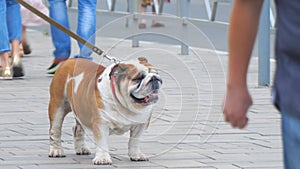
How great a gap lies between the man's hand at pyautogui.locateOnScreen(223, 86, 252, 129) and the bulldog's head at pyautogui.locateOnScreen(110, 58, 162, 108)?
250 centimetres

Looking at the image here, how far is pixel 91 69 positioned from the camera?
560 cm

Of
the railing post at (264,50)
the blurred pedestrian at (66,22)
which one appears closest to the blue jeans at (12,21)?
the blurred pedestrian at (66,22)

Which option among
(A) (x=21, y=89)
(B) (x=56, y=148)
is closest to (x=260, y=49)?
(A) (x=21, y=89)

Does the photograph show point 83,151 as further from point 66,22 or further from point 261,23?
point 66,22

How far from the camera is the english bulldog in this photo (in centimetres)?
518

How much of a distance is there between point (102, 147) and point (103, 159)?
8 centimetres

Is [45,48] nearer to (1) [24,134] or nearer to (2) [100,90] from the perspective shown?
(1) [24,134]

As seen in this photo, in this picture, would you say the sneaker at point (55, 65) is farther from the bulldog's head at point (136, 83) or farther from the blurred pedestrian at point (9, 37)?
the bulldog's head at point (136, 83)

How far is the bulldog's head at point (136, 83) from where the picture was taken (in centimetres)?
515

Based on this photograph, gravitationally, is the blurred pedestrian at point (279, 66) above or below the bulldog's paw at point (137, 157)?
above

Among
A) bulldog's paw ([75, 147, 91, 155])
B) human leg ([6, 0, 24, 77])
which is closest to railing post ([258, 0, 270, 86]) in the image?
human leg ([6, 0, 24, 77])

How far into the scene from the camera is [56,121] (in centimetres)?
574

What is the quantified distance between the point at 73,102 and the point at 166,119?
0.54 metres

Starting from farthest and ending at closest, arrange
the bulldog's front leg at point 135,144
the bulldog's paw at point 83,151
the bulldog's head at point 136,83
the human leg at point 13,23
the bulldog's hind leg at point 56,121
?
the human leg at point 13,23 < the bulldog's paw at point 83,151 < the bulldog's hind leg at point 56,121 < the bulldog's front leg at point 135,144 < the bulldog's head at point 136,83
